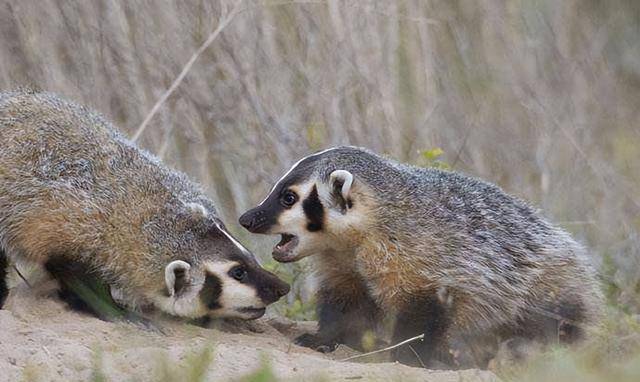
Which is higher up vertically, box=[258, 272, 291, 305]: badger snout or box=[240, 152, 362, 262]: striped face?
box=[240, 152, 362, 262]: striped face

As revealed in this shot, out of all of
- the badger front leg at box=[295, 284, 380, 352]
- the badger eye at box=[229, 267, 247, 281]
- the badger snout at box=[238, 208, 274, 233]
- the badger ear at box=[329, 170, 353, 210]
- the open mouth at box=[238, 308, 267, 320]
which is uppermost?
the badger ear at box=[329, 170, 353, 210]

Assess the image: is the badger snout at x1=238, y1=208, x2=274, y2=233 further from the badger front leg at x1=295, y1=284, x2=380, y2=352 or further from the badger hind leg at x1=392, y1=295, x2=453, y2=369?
the badger hind leg at x1=392, y1=295, x2=453, y2=369

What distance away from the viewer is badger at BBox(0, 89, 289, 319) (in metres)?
6.34

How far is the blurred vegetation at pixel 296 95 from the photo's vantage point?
29.1 feet

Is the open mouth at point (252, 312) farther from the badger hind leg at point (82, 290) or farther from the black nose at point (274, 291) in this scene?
the badger hind leg at point (82, 290)

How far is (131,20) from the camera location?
8.97 m

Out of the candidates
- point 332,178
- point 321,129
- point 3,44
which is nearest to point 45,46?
point 3,44

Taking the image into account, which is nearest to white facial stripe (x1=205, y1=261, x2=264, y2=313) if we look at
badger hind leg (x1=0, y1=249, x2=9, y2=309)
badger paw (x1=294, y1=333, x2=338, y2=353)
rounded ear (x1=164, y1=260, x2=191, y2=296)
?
rounded ear (x1=164, y1=260, x2=191, y2=296)

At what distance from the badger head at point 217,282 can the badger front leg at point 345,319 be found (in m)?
0.35

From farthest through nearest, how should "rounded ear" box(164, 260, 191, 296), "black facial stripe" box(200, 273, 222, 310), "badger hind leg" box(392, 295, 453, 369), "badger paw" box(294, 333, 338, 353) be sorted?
"badger paw" box(294, 333, 338, 353) → "black facial stripe" box(200, 273, 222, 310) → "rounded ear" box(164, 260, 191, 296) → "badger hind leg" box(392, 295, 453, 369)

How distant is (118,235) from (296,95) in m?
3.03

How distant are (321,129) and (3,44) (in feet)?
6.61

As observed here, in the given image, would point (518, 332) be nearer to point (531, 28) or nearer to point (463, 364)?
point (463, 364)

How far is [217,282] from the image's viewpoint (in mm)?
6402
